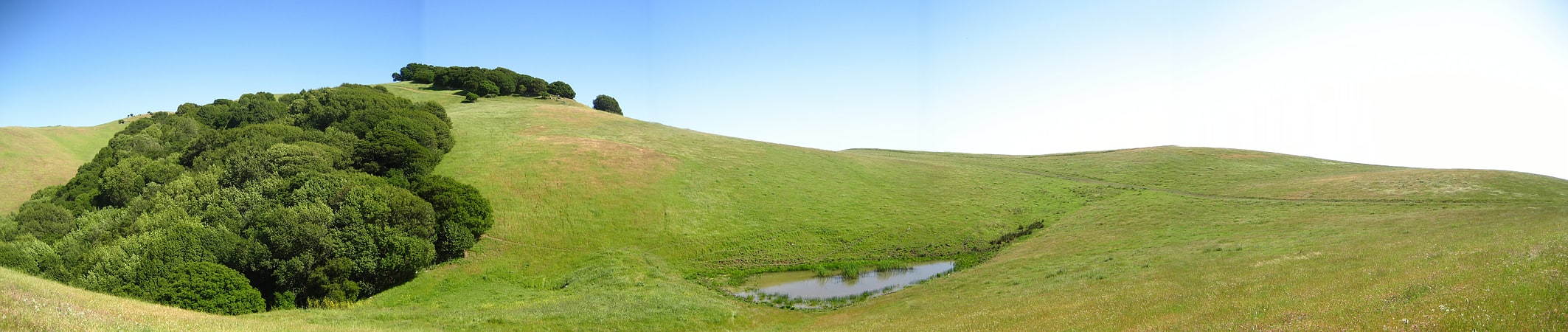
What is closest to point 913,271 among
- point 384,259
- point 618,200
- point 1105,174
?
point 618,200

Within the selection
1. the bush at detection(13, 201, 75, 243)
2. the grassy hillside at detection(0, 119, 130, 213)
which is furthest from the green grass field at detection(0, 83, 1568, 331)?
the bush at detection(13, 201, 75, 243)

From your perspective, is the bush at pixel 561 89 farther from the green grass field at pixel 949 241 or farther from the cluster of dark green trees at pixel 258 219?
the cluster of dark green trees at pixel 258 219

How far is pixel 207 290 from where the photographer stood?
27.2 m

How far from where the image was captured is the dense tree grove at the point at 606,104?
118 m

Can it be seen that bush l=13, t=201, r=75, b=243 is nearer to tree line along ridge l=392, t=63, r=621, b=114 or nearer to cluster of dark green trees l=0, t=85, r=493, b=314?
cluster of dark green trees l=0, t=85, r=493, b=314

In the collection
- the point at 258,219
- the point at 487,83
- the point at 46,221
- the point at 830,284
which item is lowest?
the point at 830,284

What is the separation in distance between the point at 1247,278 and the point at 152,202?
5845 cm

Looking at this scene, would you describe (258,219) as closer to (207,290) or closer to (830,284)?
(207,290)

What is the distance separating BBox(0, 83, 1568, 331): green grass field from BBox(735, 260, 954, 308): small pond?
161 cm

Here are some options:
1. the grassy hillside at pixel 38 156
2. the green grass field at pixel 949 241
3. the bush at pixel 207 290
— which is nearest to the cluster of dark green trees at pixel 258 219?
the bush at pixel 207 290

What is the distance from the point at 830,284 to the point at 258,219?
3136 centimetres

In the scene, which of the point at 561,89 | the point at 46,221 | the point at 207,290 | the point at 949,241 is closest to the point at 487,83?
the point at 561,89

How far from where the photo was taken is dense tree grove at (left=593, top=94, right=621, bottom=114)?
117500 millimetres

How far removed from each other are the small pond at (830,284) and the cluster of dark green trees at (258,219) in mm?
18693
